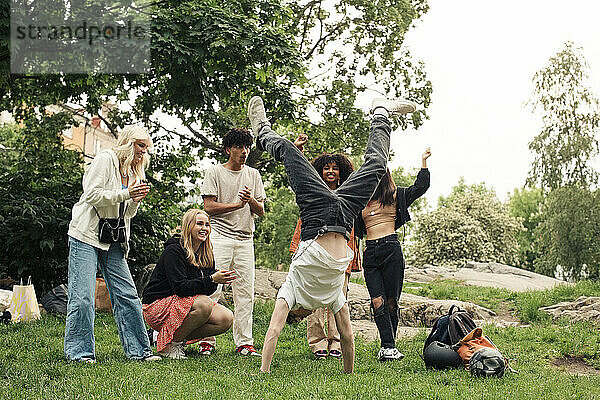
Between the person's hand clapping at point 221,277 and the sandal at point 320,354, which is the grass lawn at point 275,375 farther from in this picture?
the person's hand clapping at point 221,277

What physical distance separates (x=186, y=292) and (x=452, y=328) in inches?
103

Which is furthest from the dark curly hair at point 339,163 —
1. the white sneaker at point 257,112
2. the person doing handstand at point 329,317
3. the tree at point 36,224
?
the tree at point 36,224

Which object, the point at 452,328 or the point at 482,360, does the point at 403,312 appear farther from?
the point at 482,360

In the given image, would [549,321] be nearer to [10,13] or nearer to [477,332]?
[477,332]

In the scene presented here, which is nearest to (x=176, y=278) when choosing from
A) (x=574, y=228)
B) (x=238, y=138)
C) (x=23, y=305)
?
(x=238, y=138)

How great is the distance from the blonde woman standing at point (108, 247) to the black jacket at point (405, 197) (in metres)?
2.31

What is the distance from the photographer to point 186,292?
582 centimetres

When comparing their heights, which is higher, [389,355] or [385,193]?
Answer: [385,193]

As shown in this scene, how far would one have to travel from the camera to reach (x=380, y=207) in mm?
6363

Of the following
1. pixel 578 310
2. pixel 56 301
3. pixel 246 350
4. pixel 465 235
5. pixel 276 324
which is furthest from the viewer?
pixel 465 235

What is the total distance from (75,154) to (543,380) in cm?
1326

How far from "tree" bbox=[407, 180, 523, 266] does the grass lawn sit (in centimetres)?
2374

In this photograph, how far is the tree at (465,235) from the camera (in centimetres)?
3130

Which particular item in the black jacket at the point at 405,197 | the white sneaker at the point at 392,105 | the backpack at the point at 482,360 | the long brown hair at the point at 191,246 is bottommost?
the backpack at the point at 482,360
